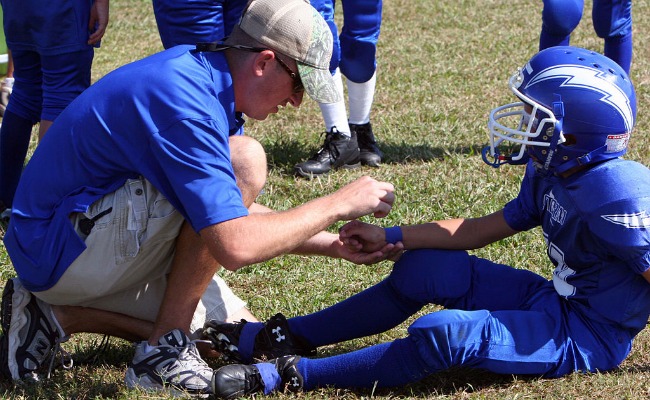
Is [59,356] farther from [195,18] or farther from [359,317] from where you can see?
[195,18]

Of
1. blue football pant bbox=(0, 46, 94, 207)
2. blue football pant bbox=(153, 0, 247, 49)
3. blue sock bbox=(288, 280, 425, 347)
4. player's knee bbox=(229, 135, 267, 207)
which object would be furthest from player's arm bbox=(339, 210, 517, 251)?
blue football pant bbox=(0, 46, 94, 207)

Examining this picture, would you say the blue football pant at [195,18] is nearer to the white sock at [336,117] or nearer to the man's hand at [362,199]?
the white sock at [336,117]

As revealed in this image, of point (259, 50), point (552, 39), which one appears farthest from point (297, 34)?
point (552, 39)

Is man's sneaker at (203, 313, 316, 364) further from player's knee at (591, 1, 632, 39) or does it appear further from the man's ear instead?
player's knee at (591, 1, 632, 39)

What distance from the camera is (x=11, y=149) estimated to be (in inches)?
178

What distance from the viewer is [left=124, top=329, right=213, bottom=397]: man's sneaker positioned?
2957mm

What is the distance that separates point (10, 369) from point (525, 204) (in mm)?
1710

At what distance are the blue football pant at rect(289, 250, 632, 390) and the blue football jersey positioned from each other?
7 cm

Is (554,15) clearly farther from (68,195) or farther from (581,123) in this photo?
(68,195)

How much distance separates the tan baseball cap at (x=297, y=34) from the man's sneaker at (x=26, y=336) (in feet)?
3.62

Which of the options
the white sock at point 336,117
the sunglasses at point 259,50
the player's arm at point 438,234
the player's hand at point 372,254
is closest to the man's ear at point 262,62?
the sunglasses at point 259,50

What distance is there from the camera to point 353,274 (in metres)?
3.84

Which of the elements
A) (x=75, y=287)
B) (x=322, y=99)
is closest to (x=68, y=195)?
(x=75, y=287)

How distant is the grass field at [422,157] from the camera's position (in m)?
3.01
